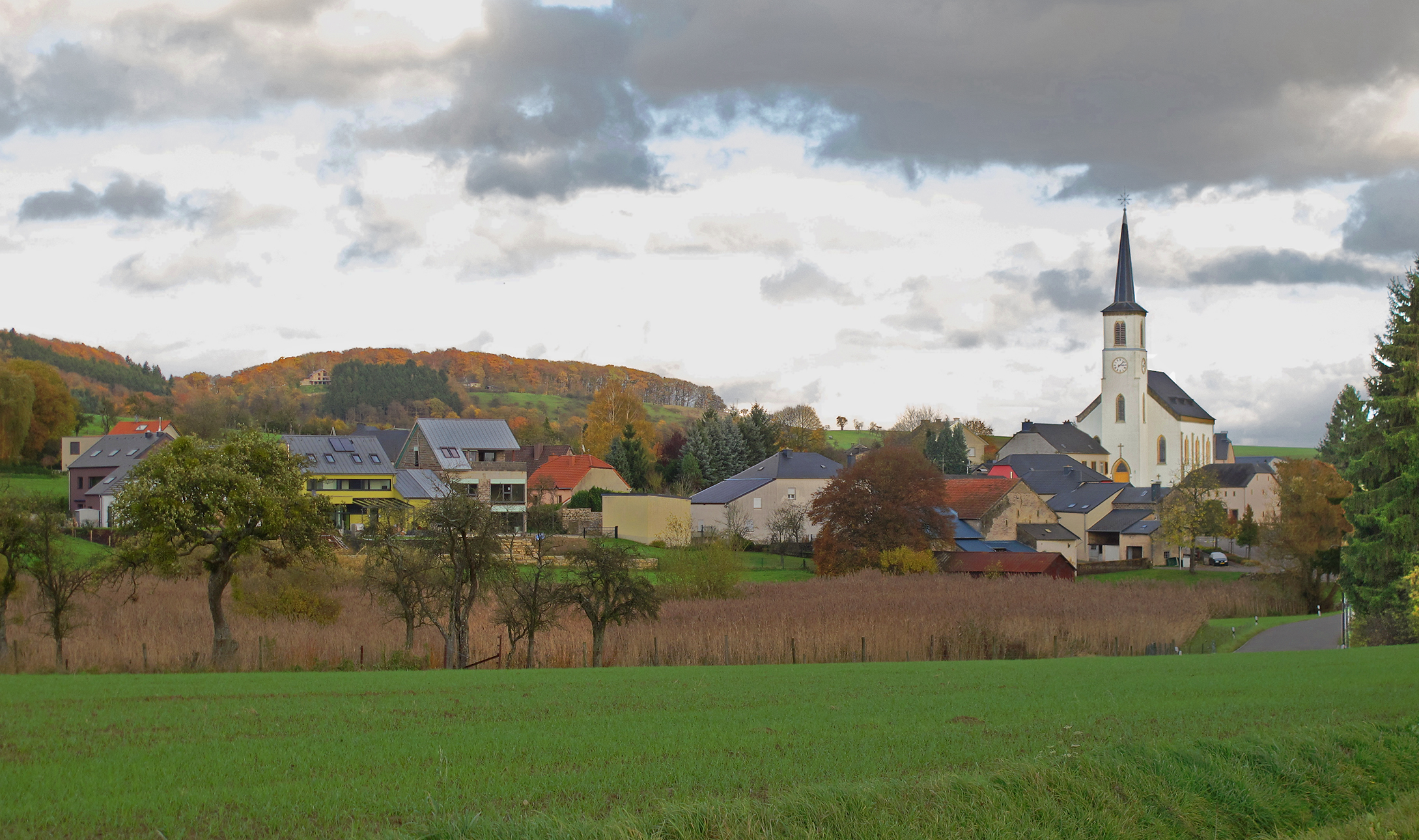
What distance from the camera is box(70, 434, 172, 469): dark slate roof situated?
224ft

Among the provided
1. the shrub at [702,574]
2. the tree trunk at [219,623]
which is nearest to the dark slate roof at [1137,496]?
the shrub at [702,574]

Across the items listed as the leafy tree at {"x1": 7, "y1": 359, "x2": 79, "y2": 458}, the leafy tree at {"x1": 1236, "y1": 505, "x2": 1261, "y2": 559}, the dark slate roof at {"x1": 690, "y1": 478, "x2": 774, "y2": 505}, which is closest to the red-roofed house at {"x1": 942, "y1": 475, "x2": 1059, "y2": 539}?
the leafy tree at {"x1": 1236, "y1": 505, "x2": 1261, "y2": 559}

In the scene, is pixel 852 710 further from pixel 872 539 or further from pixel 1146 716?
pixel 872 539

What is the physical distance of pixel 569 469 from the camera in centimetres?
8544

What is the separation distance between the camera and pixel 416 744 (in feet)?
40.1

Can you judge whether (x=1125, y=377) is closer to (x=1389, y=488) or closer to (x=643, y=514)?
(x=643, y=514)

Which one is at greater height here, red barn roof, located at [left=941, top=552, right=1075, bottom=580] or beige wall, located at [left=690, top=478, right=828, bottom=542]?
beige wall, located at [left=690, top=478, right=828, bottom=542]

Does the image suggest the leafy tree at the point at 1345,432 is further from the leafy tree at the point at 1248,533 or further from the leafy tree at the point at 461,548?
the leafy tree at the point at 461,548

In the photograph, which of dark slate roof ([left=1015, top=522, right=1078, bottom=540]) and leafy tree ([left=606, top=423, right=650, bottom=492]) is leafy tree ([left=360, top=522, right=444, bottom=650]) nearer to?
dark slate roof ([left=1015, top=522, right=1078, bottom=540])

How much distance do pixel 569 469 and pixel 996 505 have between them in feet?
110

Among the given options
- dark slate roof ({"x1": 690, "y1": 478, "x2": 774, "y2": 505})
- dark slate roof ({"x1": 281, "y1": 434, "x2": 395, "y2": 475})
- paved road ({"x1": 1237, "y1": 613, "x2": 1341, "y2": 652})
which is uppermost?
dark slate roof ({"x1": 281, "y1": 434, "x2": 395, "y2": 475})

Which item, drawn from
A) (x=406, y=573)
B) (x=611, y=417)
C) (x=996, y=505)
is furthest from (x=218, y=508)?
(x=611, y=417)

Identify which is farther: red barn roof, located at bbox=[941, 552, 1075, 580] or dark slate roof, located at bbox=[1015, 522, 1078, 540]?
dark slate roof, located at bbox=[1015, 522, 1078, 540]

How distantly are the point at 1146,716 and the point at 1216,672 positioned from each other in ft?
26.8
